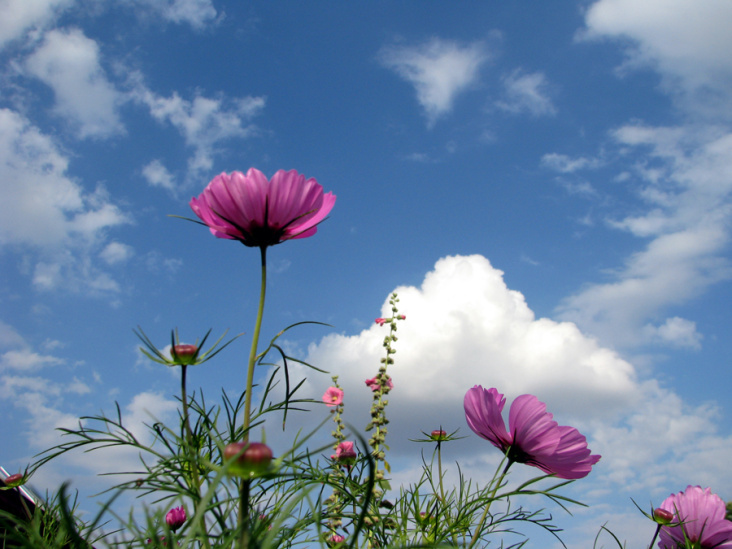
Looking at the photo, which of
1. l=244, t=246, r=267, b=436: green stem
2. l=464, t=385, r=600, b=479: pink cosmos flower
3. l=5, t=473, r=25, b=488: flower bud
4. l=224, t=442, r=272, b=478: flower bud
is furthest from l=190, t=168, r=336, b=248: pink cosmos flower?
l=5, t=473, r=25, b=488: flower bud

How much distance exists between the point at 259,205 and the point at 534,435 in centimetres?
77

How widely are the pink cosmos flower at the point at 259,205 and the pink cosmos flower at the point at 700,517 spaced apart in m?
1.37

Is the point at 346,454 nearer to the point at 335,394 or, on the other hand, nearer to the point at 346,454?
the point at 346,454

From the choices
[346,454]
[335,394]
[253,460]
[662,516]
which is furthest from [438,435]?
[253,460]

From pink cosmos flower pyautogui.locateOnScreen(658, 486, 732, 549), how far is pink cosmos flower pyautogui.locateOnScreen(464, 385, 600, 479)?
560 millimetres

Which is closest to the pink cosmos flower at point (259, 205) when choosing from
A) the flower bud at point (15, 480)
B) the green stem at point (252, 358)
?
the green stem at point (252, 358)

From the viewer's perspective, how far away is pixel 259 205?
3.10ft

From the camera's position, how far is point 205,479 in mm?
922

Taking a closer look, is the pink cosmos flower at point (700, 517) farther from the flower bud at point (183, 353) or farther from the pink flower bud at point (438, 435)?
the flower bud at point (183, 353)

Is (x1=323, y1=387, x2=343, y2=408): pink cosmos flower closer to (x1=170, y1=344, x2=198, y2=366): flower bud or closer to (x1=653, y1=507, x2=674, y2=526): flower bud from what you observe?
(x1=653, y1=507, x2=674, y2=526): flower bud

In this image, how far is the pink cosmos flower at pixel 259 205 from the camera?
942mm

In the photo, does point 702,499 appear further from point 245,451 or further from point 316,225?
point 245,451

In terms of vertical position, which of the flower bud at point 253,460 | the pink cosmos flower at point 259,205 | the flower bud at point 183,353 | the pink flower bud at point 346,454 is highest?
the pink cosmos flower at point 259,205

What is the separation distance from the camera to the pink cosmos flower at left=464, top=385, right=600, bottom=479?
1.17m
